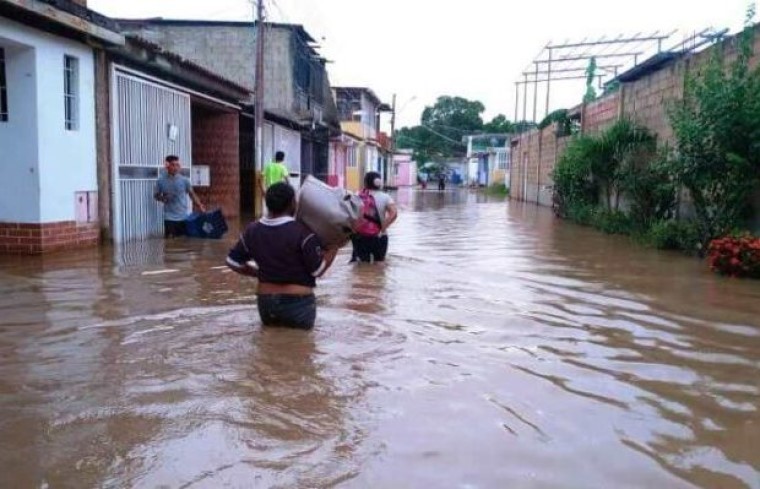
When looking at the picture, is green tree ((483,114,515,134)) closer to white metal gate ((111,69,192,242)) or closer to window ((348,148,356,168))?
window ((348,148,356,168))

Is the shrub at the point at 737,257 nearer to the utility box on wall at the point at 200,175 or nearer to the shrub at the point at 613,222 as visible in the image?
the shrub at the point at 613,222

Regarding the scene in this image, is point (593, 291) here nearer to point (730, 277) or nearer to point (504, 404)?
point (730, 277)

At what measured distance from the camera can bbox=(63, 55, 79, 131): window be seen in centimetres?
1075

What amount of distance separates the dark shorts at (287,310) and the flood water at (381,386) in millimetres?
111

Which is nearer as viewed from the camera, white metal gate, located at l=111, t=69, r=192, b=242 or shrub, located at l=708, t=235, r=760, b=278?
shrub, located at l=708, t=235, r=760, b=278

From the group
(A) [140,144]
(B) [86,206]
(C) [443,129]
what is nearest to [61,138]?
(B) [86,206]

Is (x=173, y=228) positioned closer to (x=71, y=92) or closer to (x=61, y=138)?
(x=61, y=138)

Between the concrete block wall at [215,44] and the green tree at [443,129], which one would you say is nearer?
the concrete block wall at [215,44]

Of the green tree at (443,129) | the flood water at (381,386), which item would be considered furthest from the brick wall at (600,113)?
the green tree at (443,129)

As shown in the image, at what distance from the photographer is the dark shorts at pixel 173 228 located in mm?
12906

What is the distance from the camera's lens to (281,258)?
5.44 m

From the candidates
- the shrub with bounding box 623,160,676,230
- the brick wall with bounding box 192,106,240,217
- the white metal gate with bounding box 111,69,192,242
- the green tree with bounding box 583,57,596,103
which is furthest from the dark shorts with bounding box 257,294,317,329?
the green tree with bounding box 583,57,596,103

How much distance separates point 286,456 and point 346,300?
399 centimetres

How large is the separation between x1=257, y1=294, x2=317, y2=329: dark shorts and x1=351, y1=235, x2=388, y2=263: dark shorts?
4.25m
